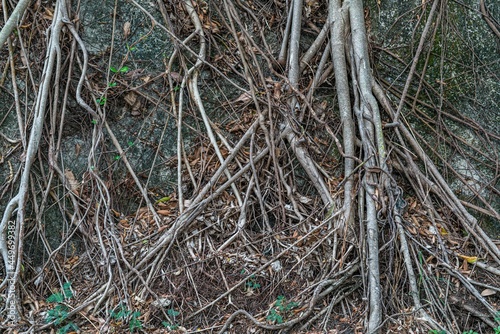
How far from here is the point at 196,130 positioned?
196 inches

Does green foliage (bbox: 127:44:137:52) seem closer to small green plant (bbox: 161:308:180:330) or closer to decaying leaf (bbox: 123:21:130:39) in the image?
decaying leaf (bbox: 123:21:130:39)

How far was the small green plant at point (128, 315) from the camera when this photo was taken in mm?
3982

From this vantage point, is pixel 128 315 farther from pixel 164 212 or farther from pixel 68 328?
pixel 164 212

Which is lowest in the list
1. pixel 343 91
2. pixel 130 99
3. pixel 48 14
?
pixel 343 91

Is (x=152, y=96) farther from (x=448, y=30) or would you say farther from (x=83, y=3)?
(x=448, y=30)

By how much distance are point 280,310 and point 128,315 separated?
1.10 m

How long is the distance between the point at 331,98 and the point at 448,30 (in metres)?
1.28

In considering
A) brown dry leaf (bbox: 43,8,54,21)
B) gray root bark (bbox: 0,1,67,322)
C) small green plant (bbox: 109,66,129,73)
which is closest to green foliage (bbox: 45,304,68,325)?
gray root bark (bbox: 0,1,67,322)

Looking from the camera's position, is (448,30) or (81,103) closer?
(81,103)

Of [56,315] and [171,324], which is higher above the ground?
[56,315]

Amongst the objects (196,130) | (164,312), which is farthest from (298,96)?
(164,312)

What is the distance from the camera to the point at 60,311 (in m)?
4.09

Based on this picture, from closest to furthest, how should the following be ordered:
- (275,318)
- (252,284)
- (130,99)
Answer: (275,318)
(252,284)
(130,99)

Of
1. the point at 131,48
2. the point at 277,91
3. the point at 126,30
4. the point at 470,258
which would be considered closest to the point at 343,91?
the point at 277,91
